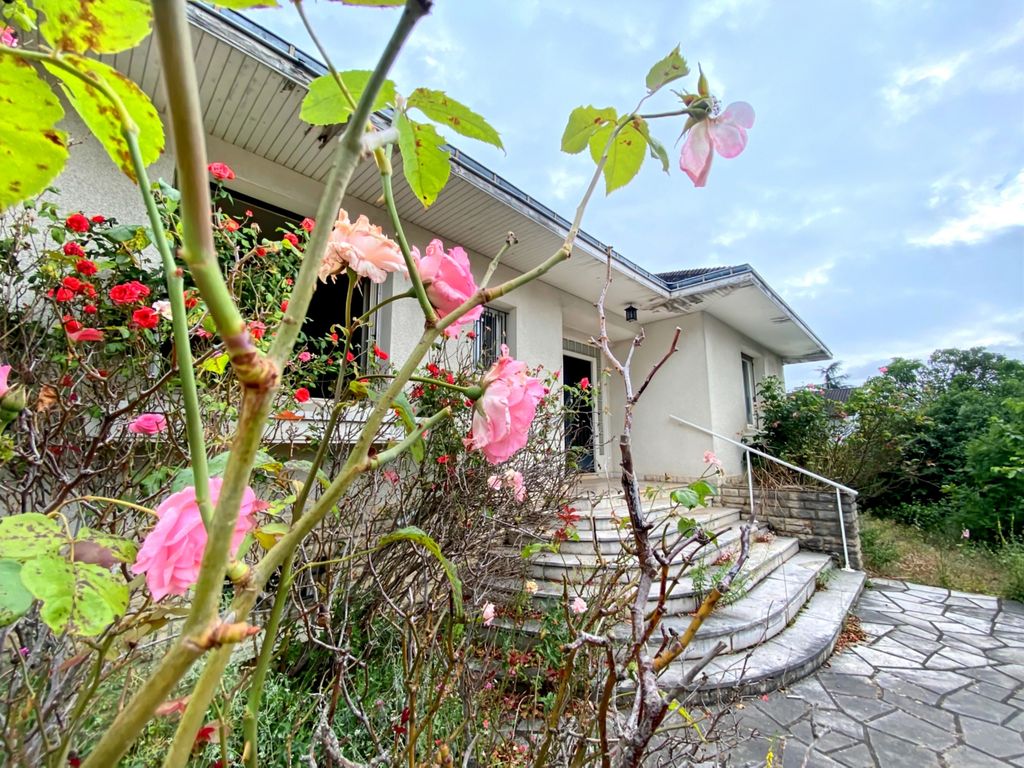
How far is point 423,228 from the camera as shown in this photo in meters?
4.82

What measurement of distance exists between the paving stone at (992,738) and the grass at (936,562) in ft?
Answer: 12.0

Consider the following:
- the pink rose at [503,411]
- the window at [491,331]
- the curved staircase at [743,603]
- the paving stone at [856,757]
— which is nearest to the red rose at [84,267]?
the pink rose at [503,411]

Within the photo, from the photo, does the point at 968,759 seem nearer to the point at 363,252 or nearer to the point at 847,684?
the point at 847,684

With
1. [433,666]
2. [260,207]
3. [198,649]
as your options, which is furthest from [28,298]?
[198,649]

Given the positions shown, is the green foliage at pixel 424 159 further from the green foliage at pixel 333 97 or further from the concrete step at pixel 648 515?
the concrete step at pixel 648 515

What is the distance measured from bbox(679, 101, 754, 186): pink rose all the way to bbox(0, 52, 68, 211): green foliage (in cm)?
72

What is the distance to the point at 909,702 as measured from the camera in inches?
129

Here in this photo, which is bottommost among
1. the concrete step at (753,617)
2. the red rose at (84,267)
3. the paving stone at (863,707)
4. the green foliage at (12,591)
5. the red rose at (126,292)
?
the paving stone at (863,707)

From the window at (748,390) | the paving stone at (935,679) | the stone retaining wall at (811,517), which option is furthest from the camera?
the window at (748,390)

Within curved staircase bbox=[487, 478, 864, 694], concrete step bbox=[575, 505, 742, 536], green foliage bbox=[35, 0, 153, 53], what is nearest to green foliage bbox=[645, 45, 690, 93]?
green foliage bbox=[35, 0, 153, 53]

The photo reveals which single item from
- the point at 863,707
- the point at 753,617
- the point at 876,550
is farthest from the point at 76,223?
the point at 876,550

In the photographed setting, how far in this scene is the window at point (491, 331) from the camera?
5482 mm

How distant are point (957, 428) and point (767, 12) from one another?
11484 millimetres

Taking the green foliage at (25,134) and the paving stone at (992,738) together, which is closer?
the green foliage at (25,134)
